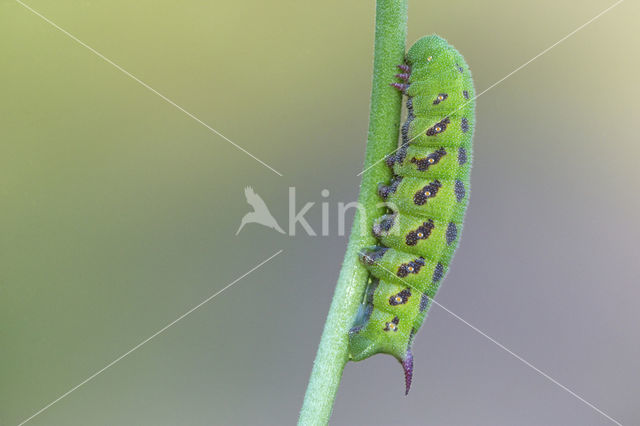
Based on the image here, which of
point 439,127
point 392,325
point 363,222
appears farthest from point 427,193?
point 363,222

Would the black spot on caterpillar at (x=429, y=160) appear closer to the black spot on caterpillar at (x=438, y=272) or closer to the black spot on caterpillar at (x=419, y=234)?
the black spot on caterpillar at (x=419, y=234)

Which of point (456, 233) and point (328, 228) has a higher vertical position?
point (456, 233)

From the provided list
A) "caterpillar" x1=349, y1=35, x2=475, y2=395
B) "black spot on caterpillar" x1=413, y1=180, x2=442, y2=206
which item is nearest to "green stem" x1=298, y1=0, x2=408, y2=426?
"caterpillar" x1=349, y1=35, x2=475, y2=395

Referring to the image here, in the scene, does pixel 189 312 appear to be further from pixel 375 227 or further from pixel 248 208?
pixel 375 227

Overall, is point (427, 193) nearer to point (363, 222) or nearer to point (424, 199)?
point (424, 199)

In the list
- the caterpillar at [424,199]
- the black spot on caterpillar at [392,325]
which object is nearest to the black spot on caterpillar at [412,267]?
the caterpillar at [424,199]

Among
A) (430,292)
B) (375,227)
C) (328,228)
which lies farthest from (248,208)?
(375,227)
